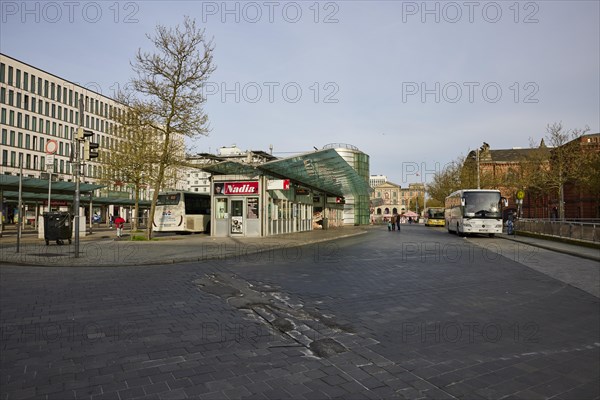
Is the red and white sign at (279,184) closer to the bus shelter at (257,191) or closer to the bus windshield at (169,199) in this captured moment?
the bus shelter at (257,191)

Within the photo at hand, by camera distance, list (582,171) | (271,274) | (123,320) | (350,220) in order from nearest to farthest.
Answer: (123,320), (271,274), (582,171), (350,220)

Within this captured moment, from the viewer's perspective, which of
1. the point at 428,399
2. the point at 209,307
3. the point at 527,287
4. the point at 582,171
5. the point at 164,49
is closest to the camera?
the point at 428,399

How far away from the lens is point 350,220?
222 feet

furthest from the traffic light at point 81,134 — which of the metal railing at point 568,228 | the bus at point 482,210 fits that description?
the bus at point 482,210

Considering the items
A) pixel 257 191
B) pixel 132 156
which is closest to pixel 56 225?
pixel 132 156

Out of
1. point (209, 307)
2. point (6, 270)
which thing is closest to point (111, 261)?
point (6, 270)

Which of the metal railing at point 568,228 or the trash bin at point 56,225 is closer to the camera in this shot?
the trash bin at point 56,225

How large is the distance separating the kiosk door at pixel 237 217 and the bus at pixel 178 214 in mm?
6383

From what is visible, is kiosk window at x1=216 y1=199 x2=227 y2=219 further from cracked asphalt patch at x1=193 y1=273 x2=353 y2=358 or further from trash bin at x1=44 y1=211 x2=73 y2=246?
cracked asphalt patch at x1=193 y1=273 x2=353 y2=358

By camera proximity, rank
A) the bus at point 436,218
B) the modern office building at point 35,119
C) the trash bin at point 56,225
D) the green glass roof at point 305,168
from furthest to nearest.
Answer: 1. the modern office building at point 35,119
2. the bus at point 436,218
3. the green glass roof at point 305,168
4. the trash bin at point 56,225

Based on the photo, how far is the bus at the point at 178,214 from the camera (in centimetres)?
3109

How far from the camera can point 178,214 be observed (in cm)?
3114

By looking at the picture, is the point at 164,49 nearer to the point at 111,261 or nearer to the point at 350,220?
the point at 111,261

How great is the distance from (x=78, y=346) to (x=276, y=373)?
2.52 metres
